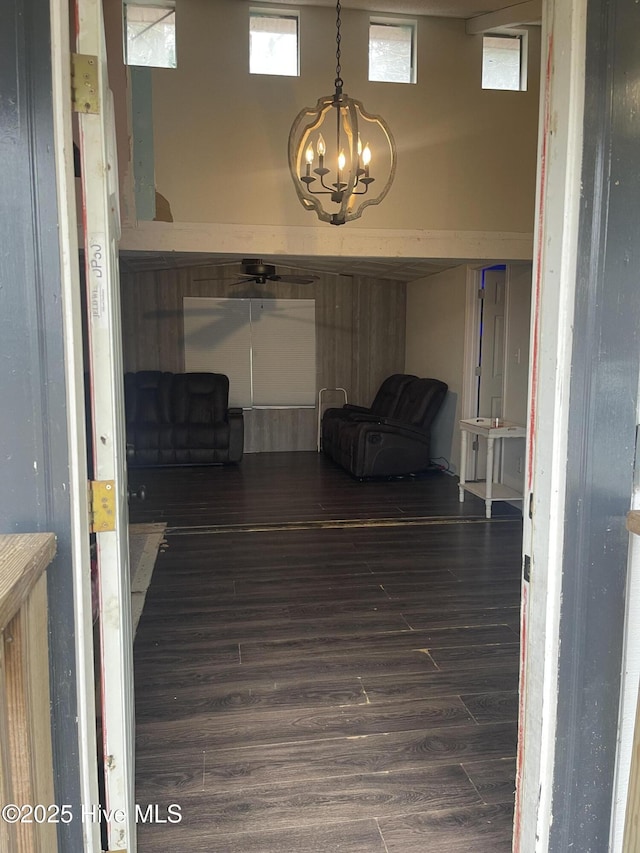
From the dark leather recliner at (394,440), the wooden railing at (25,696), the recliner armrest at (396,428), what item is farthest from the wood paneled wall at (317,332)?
the wooden railing at (25,696)

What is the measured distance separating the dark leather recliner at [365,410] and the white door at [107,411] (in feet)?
17.9

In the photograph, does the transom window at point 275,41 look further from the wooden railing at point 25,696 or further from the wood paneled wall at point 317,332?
the wooden railing at point 25,696

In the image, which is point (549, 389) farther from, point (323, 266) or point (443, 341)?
point (323, 266)

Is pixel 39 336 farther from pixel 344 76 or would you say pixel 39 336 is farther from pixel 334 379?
pixel 334 379

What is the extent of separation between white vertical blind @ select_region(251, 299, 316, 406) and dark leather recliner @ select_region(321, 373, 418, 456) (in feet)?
1.87

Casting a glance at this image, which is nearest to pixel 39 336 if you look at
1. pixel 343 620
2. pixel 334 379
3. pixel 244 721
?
pixel 244 721

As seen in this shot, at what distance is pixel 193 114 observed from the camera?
396cm

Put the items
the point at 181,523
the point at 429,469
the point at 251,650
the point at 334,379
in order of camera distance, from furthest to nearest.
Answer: the point at 334,379
the point at 429,469
the point at 181,523
the point at 251,650

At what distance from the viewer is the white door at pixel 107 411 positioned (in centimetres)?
113

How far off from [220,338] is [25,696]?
23.0 feet

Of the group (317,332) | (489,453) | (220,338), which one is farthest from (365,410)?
(489,453)

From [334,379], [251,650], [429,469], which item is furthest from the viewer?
[334,379]

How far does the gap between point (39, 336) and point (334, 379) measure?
7049mm

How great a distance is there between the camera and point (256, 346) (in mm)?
7773
